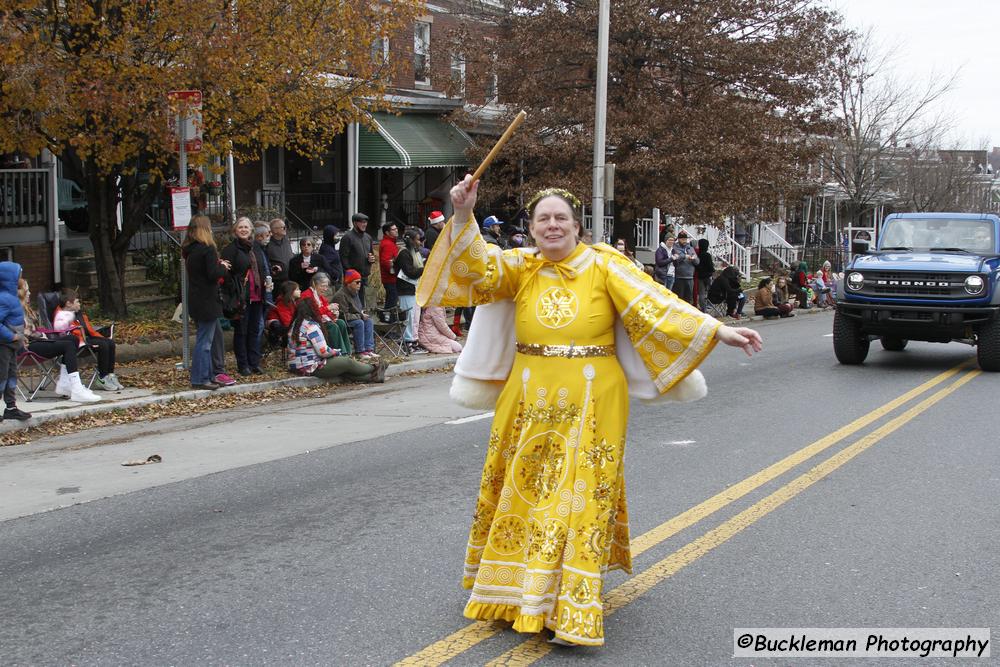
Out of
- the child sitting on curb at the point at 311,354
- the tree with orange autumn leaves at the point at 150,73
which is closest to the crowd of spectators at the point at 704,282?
the tree with orange autumn leaves at the point at 150,73

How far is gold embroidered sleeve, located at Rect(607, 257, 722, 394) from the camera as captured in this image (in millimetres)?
4977

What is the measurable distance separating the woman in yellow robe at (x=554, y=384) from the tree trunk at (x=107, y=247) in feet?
37.8

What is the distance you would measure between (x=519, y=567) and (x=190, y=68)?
31.8 ft

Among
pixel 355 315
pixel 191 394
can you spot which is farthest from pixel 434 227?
pixel 191 394

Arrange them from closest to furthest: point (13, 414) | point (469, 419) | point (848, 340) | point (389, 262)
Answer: point (13, 414), point (469, 419), point (848, 340), point (389, 262)

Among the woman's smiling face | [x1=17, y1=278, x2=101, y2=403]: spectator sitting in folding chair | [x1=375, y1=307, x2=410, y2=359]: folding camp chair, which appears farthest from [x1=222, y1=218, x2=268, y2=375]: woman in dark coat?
the woman's smiling face

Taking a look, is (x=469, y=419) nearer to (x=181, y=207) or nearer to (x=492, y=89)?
(x=181, y=207)

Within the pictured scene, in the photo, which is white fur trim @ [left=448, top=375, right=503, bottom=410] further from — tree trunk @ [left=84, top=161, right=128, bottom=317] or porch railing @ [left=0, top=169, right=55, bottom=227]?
porch railing @ [left=0, top=169, right=55, bottom=227]

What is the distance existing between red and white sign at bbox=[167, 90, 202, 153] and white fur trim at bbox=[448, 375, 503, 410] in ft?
26.5

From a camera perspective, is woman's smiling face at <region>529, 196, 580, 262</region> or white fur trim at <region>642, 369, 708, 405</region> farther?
white fur trim at <region>642, 369, 708, 405</region>

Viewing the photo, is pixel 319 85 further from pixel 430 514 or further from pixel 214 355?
pixel 430 514

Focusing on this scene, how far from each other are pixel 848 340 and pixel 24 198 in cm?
1225

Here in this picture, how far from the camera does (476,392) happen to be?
17.3 feet

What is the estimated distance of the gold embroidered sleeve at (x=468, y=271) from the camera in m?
5.03
